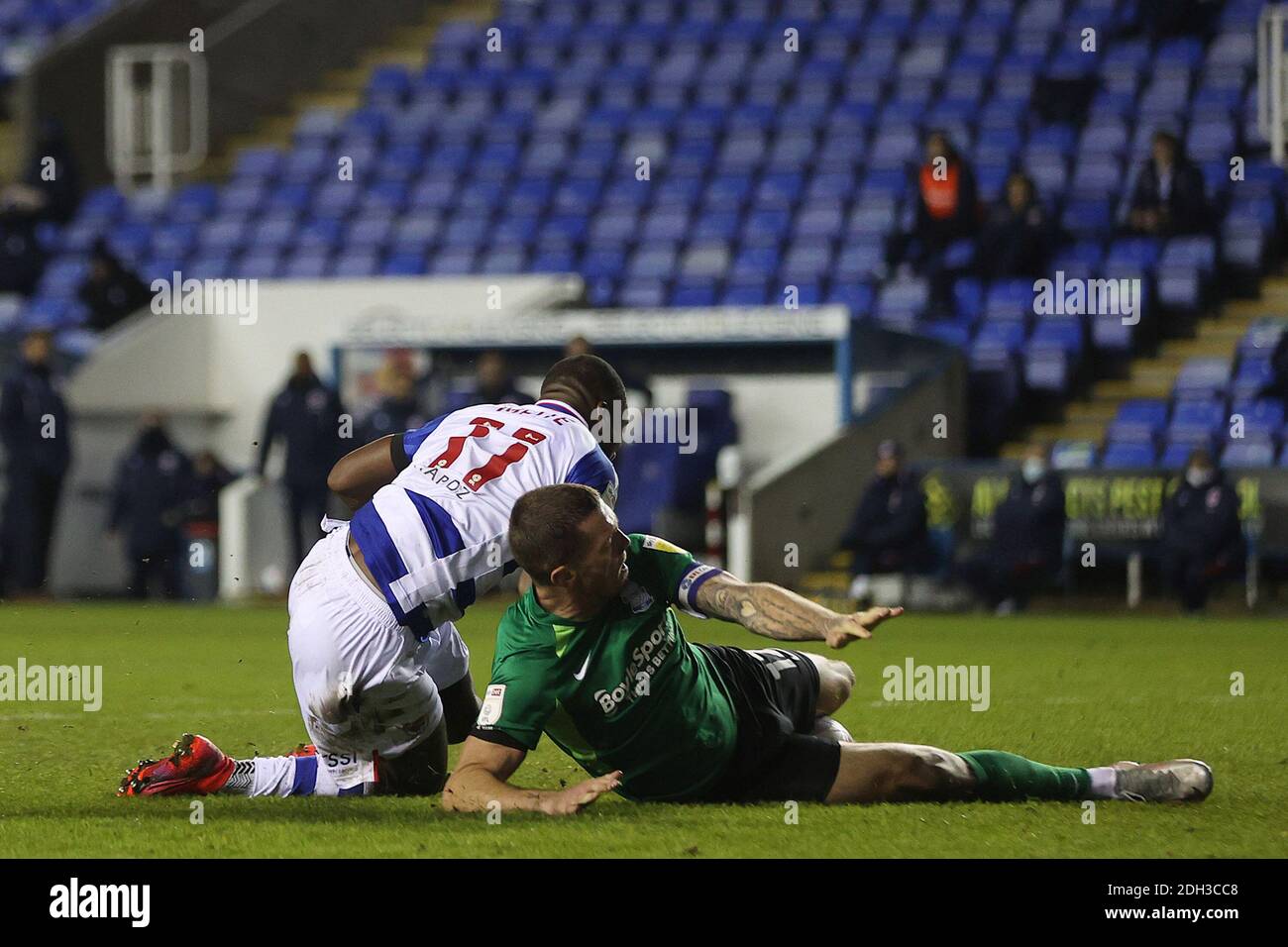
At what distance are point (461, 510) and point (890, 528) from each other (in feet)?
35.2

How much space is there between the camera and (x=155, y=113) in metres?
24.5

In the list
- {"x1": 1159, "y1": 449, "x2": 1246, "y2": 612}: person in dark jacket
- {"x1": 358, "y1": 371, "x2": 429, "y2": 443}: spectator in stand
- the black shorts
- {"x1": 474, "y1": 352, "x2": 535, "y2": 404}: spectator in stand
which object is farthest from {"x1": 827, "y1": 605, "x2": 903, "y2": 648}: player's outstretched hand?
{"x1": 358, "y1": 371, "x2": 429, "y2": 443}: spectator in stand

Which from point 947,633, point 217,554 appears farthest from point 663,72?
point 947,633

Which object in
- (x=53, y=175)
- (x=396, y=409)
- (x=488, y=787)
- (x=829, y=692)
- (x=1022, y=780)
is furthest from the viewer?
(x=53, y=175)

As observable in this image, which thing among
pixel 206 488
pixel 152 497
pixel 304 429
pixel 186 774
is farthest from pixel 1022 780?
pixel 206 488

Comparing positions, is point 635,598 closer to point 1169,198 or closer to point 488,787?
point 488,787

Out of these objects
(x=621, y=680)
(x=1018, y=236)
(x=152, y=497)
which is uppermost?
(x=1018, y=236)

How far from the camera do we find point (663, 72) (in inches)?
957

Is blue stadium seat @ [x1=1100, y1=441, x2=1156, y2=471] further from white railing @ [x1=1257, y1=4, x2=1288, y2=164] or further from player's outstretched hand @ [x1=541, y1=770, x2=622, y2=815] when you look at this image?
player's outstretched hand @ [x1=541, y1=770, x2=622, y2=815]

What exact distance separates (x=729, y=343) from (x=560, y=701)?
12995 mm

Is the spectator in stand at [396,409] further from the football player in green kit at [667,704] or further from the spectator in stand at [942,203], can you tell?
the football player in green kit at [667,704]

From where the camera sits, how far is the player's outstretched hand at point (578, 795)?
564cm

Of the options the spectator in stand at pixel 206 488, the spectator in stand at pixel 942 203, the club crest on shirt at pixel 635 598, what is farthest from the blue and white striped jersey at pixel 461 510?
the spectator in stand at pixel 942 203

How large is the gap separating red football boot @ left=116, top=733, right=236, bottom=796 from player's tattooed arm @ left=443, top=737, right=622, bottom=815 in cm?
97
